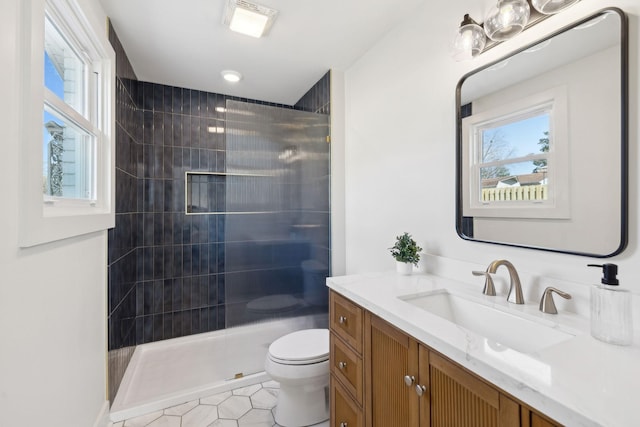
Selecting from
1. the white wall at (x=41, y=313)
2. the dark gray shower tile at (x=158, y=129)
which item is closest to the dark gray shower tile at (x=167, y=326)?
the white wall at (x=41, y=313)

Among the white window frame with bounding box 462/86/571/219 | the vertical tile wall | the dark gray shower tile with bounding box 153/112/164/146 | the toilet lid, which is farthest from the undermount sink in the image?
the dark gray shower tile with bounding box 153/112/164/146

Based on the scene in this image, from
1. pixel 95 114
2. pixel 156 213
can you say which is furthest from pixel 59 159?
pixel 156 213

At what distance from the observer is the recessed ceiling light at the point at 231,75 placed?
233 cm

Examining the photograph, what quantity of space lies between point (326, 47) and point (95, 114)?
1508 mm

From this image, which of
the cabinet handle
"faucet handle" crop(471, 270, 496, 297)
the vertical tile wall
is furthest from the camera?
the vertical tile wall

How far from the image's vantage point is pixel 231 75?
2367 millimetres

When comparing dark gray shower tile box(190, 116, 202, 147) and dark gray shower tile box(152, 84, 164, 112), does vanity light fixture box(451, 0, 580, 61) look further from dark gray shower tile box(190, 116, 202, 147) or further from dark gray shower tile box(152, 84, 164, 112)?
dark gray shower tile box(152, 84, 164, 112)

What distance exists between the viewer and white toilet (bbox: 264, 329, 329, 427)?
5.19 ft

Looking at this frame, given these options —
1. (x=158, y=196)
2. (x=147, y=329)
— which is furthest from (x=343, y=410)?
(x=158, y=196)

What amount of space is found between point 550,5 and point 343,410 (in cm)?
184

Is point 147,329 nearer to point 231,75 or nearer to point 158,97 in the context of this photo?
point 158,97

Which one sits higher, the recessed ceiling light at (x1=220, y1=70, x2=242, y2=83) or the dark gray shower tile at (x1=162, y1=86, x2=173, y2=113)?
the recessed ceiling light at (x1=220, y1=70, x2=242, y2=83)

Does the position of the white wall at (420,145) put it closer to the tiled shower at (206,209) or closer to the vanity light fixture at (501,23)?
Answer: the vanity light fixture at (501,23)

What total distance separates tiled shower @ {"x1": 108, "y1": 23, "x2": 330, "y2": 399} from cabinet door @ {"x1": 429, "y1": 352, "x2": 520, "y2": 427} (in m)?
1.46
